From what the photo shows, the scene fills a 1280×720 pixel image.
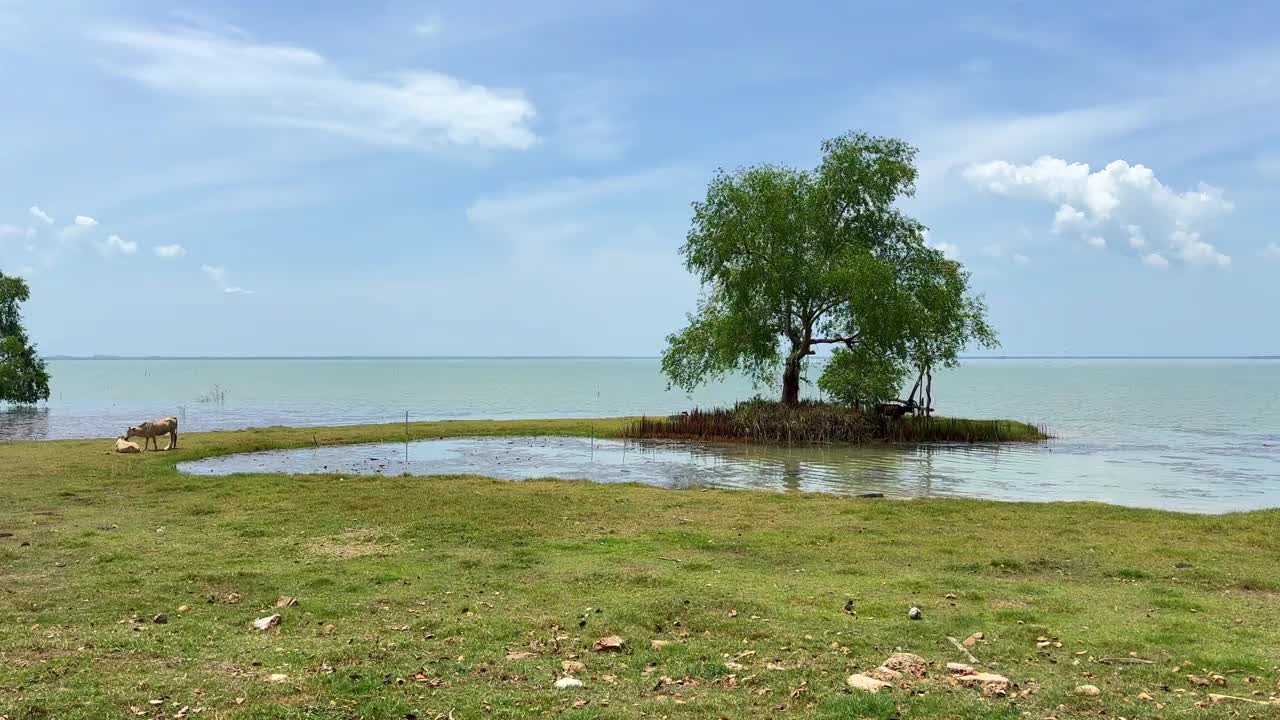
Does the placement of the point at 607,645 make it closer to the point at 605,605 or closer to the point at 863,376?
the point at 605,605

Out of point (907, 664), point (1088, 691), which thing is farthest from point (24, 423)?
point (1088, 691)

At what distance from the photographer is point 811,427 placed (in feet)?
132

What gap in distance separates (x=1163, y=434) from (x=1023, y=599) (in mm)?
44489

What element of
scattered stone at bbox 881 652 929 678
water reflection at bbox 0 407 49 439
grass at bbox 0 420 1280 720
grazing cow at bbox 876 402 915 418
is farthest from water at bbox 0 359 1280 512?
scattered stone at bbox 881 652 929 678

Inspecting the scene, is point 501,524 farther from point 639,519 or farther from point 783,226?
point 783,226

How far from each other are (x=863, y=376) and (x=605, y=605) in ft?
109

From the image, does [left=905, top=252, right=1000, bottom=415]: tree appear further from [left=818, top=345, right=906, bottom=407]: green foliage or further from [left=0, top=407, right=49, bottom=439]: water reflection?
[left=0, top=407, right=49, bottom=439]: water reflection

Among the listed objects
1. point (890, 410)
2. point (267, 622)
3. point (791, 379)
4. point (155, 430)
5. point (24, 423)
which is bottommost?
point (24, 423)

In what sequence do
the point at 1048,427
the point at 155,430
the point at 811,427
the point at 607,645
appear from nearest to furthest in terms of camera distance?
the point at 607,645
the point at 155,430
the point at 811,427
the point at 1048,427

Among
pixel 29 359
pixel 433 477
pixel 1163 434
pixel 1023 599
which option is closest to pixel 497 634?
pixel 1023 599

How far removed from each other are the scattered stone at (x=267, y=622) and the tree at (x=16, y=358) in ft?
203

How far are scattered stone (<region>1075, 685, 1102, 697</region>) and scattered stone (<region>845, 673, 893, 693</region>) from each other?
5.04 ft

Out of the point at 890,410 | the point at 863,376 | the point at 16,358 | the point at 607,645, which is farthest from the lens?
the point at 16,358

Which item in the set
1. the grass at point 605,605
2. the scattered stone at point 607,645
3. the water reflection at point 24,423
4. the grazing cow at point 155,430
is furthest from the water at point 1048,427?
the scattered stone at point 607,645
